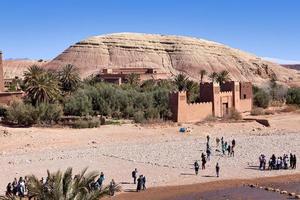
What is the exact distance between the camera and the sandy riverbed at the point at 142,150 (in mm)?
25906

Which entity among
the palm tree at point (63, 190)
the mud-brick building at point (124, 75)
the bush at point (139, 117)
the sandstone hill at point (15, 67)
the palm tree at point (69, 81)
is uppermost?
the sandstone hill at point (15, 67)

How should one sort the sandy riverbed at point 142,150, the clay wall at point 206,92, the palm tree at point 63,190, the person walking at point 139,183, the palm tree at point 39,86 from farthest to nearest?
the clay wall at point 206,92 < the palm tree at point 39,86 < the sandy riverbed at point 142,150 < the person walking at point 139,183 < the palm tree at point 63,190

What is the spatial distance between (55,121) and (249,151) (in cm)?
1709

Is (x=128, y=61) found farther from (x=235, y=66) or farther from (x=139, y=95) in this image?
(x=139, y=95)

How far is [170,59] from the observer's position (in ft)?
357

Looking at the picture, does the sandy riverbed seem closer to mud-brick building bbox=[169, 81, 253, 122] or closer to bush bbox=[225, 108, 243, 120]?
mud-brick building bbox=[169, 81, 253, 122]

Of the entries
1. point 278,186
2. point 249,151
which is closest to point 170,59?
point 249,151

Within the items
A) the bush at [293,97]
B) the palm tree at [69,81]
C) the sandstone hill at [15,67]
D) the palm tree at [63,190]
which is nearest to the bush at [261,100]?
the bush at [293,97]

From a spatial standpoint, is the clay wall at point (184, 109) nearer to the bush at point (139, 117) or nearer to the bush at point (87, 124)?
the bush at point (139, 117)

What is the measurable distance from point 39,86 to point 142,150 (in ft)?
44.3

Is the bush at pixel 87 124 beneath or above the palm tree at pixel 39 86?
beneath

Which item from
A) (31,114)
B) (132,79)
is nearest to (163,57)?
(132,79)

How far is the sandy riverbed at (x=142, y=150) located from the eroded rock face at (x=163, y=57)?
189 feet

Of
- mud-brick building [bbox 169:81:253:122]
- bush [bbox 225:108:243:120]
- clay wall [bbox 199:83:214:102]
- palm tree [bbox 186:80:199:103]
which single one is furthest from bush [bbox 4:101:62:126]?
bush [bbox 225:108:243:120]
